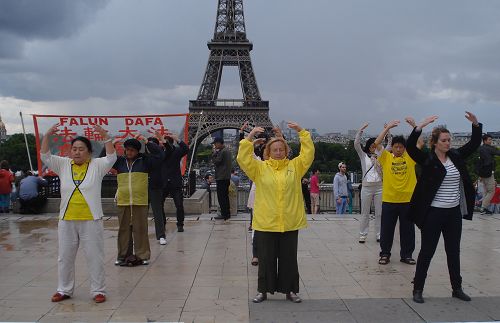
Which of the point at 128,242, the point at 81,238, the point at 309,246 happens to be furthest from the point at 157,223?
the point at 81,238

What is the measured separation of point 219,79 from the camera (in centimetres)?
5925

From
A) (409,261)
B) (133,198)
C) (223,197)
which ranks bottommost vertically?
(409,261)

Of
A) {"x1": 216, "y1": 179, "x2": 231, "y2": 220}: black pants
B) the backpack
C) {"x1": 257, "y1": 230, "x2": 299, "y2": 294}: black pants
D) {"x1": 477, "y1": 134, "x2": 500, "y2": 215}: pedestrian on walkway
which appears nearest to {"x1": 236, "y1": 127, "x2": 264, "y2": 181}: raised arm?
{"x1": 257, "y1": 230, "x2": 299, "y2": 294}: black pants

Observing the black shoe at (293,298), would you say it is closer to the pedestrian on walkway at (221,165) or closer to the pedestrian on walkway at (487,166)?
the pedestrian on walkway at (221,165)

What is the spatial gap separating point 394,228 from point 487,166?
5633 millimetres

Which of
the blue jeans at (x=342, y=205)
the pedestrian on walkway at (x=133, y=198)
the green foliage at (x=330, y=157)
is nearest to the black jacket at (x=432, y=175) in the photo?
the pedestrian on walkway at (x=133, y=198)

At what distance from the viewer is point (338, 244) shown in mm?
8516

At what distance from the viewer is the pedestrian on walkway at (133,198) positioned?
6.86m

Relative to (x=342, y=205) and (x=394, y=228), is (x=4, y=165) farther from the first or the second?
(x=394, y=228)

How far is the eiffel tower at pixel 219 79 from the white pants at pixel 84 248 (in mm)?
49092

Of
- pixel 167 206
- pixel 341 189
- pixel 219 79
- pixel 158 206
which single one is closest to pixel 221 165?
pixel 167 206

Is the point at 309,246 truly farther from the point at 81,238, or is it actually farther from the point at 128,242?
the point at 81,238

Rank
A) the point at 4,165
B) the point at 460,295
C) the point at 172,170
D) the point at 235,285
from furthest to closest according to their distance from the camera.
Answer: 1. the point at 4,165
2. the point at 172,170
3. the point at 235,285
4. the point at 460,295

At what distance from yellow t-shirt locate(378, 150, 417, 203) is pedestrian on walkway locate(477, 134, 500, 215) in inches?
208
